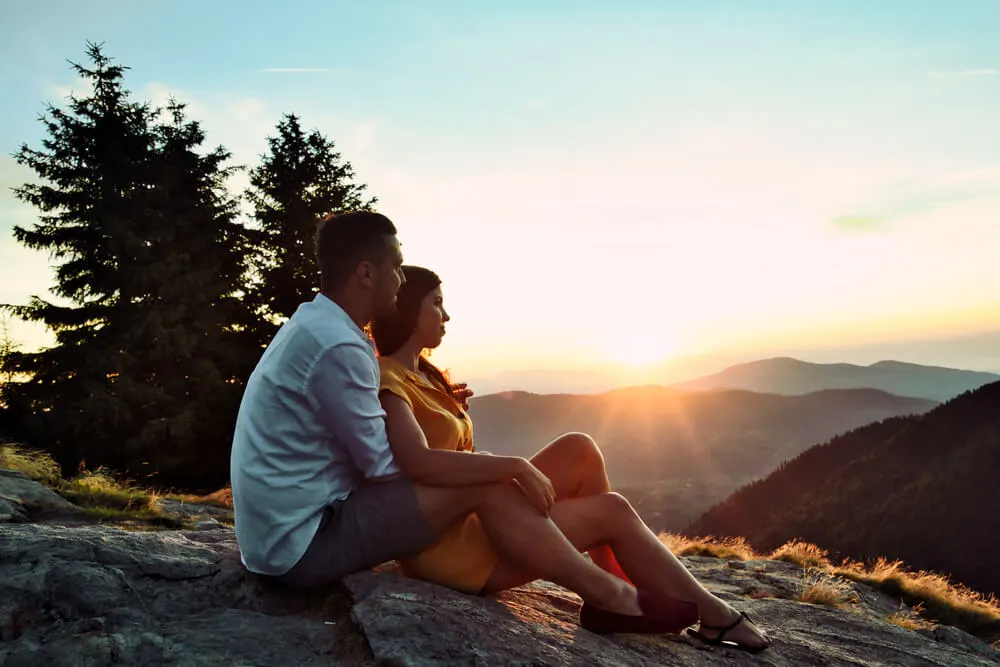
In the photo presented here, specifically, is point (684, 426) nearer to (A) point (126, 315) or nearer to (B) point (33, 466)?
(A) point (126, 315)

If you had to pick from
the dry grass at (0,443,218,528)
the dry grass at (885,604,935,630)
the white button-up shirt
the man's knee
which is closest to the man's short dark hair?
the white button-up shirt

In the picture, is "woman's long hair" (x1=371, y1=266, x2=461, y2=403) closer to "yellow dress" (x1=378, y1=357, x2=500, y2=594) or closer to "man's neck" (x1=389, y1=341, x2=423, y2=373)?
"man's neck" (x1=389, y1=341, x2=423, y2=373)

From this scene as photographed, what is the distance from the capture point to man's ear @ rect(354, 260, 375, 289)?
287 cm

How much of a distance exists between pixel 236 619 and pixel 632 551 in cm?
174

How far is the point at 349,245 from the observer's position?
9.43 ft

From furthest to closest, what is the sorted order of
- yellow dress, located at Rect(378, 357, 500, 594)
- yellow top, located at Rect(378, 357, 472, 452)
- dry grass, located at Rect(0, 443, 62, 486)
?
dry grass, located at Rect(0, 443, 62, 486) < yellow top, located at Rect(378, 357, 472, 452) < yellow dress, located at Rect(378, 357, 500, 594)

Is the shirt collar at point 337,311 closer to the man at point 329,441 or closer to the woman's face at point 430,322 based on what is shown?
the man at point 329,441

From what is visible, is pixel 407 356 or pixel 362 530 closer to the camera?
pixel 362 530

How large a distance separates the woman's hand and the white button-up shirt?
20.1 inches

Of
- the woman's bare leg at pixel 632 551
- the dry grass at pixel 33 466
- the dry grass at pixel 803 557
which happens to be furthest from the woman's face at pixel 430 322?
the dry grass at pixel 803 557

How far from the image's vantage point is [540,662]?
8.46ft

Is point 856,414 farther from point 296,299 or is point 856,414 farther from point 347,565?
point 347,565

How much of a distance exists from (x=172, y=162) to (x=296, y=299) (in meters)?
5.21

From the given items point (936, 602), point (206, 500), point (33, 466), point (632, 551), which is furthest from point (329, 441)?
point (936, 602)
